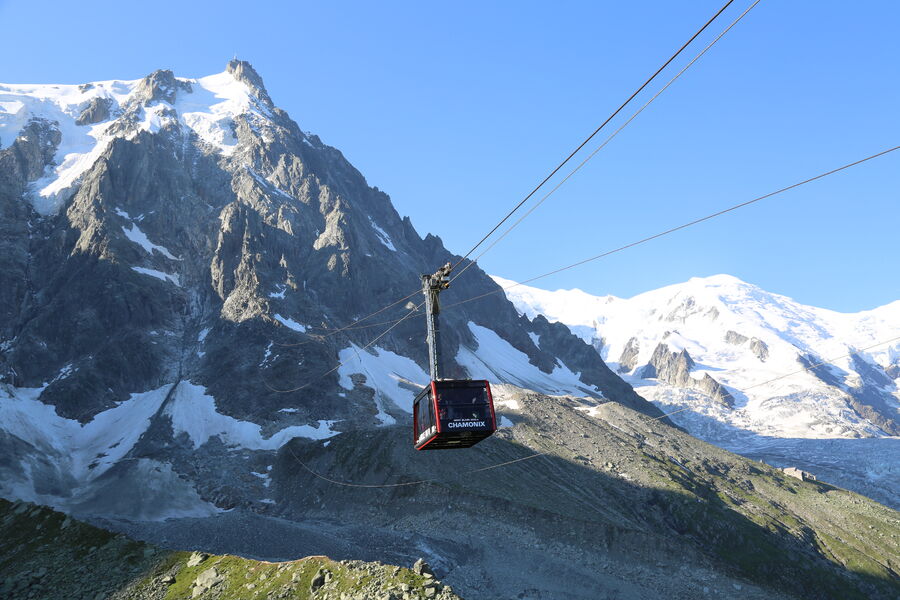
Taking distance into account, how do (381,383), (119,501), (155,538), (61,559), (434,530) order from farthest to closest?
(381,383) < (119,501) < (434,530) < (155,538) < (61,559)

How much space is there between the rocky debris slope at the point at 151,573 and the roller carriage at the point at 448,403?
9.40 meters

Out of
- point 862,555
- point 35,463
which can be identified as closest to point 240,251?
point 35,463

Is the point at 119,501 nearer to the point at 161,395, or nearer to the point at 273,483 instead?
the point at 273,483

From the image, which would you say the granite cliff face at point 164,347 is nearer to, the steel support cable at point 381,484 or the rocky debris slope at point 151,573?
the steel support cable at point 381,484

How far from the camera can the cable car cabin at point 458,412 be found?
34219 mm

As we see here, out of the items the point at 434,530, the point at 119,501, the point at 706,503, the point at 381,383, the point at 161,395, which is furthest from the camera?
the point at 381,383

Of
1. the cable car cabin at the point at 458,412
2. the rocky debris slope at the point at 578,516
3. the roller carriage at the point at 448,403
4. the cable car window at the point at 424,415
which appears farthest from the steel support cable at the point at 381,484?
the cable car cabin at the point at 458,412

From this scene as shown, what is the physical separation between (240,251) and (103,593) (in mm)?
146172

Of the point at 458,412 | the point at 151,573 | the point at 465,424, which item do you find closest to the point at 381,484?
the point at 151,573

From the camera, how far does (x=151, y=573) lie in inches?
1820

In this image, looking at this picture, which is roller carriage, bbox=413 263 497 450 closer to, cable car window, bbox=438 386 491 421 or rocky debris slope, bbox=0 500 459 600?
cable car window, bbox=438 386 491 421

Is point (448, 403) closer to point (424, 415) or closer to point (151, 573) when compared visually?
point (424, 415)

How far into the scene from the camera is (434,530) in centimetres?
9269

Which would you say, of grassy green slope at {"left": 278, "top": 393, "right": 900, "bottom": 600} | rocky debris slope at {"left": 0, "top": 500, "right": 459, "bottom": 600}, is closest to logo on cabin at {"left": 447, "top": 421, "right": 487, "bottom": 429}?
rocky debris slope at {"left": 0, "top": 500, "right": 459, "bottom": 600}
